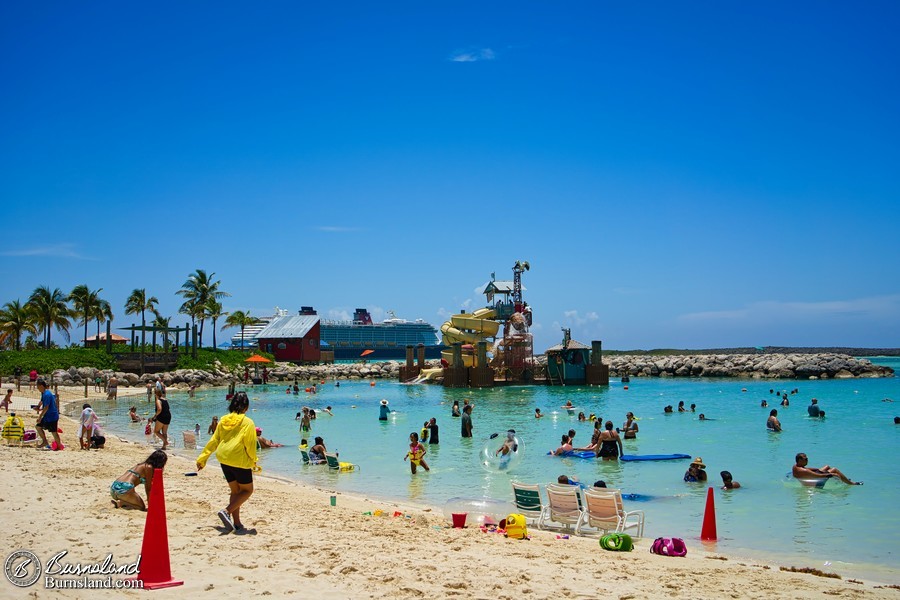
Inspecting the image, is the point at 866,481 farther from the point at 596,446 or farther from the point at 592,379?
the point at 592,379

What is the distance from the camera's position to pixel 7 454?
13.6 meters

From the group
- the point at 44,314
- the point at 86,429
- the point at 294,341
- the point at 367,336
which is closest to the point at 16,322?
the point at 44,314

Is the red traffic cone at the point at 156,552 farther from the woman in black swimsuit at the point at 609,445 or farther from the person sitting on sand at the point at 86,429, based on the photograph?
the woman in black swimsuit at the point at 609,445

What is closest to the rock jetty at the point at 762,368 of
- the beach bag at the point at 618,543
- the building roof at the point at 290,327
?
the building roof at the point at 290,327

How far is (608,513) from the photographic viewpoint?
10.2 metres

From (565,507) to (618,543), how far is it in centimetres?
180

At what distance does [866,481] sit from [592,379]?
39.3m

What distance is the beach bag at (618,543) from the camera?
8.81 metres

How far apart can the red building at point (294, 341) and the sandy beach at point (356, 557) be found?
245 ft

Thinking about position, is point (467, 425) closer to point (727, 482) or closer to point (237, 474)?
point (727, 482)

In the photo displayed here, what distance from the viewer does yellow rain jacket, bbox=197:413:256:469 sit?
25.1 ft

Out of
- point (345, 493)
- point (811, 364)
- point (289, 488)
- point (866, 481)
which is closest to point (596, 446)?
point (866, 481)

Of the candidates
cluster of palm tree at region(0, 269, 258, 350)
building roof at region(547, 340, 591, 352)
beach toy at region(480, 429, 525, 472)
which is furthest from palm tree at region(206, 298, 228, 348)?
beach toy at region(480, 429, 525, 472)

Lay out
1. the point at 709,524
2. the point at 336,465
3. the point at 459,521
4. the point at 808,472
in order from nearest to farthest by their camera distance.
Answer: the point at 459,521
the point at 709,524
the point at 808,472
the point at 336,465
